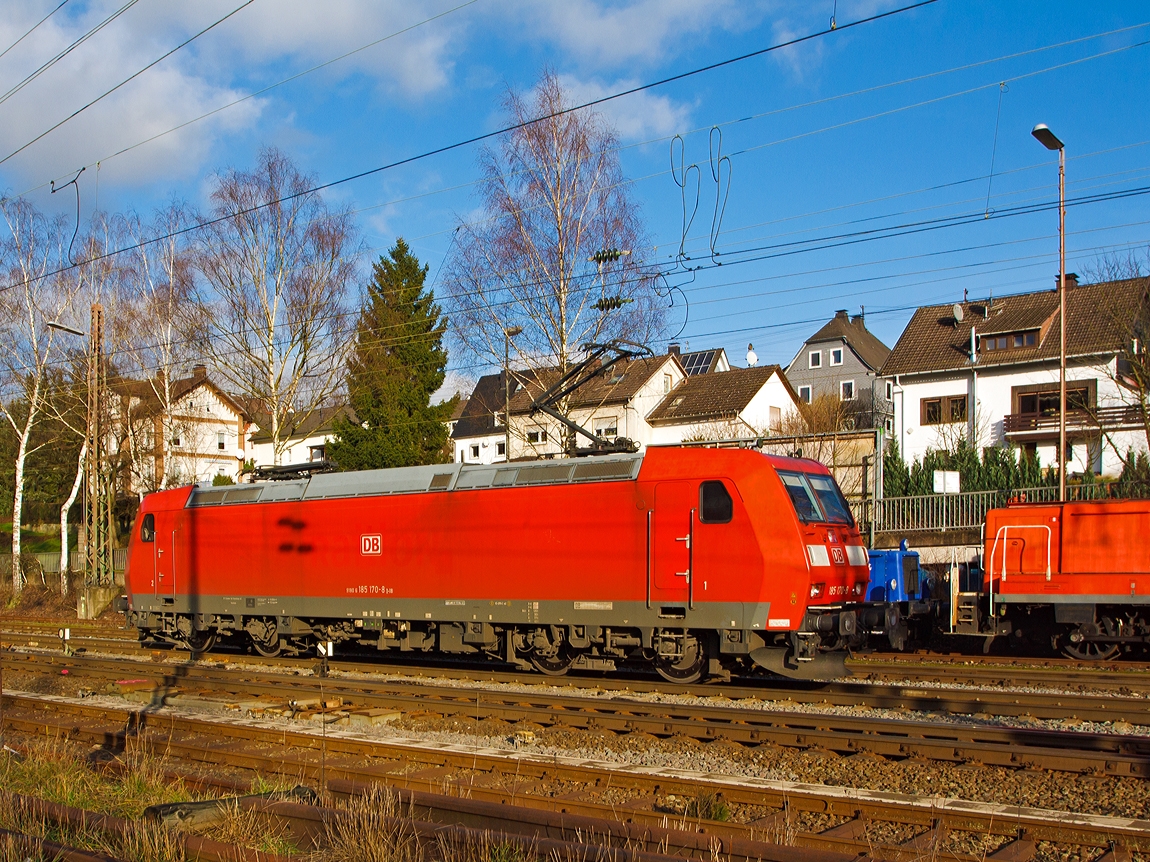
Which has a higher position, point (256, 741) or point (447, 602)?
point (447, 602)

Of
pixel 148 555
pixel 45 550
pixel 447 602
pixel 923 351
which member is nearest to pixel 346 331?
pixel 148 555

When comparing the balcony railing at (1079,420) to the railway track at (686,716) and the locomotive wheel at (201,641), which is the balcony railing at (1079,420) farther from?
the locomotive wheel at (201,641)

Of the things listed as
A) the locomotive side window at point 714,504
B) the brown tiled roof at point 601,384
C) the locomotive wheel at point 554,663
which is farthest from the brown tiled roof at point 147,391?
the locomotive side window at point 714,504

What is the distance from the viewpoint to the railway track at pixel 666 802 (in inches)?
248

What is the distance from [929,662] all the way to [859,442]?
23627 mm

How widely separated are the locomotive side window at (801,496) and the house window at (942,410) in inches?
1105

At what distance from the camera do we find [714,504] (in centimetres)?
1261

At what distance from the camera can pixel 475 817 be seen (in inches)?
262

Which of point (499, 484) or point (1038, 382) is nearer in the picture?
point (499, 484)

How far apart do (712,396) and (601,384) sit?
53.7 ft

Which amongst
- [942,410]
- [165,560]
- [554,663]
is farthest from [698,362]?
[554,663]

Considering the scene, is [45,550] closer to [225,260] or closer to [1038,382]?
[225,260]

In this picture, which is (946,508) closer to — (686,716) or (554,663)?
(554,663)

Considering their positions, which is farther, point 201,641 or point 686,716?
point 201,641
